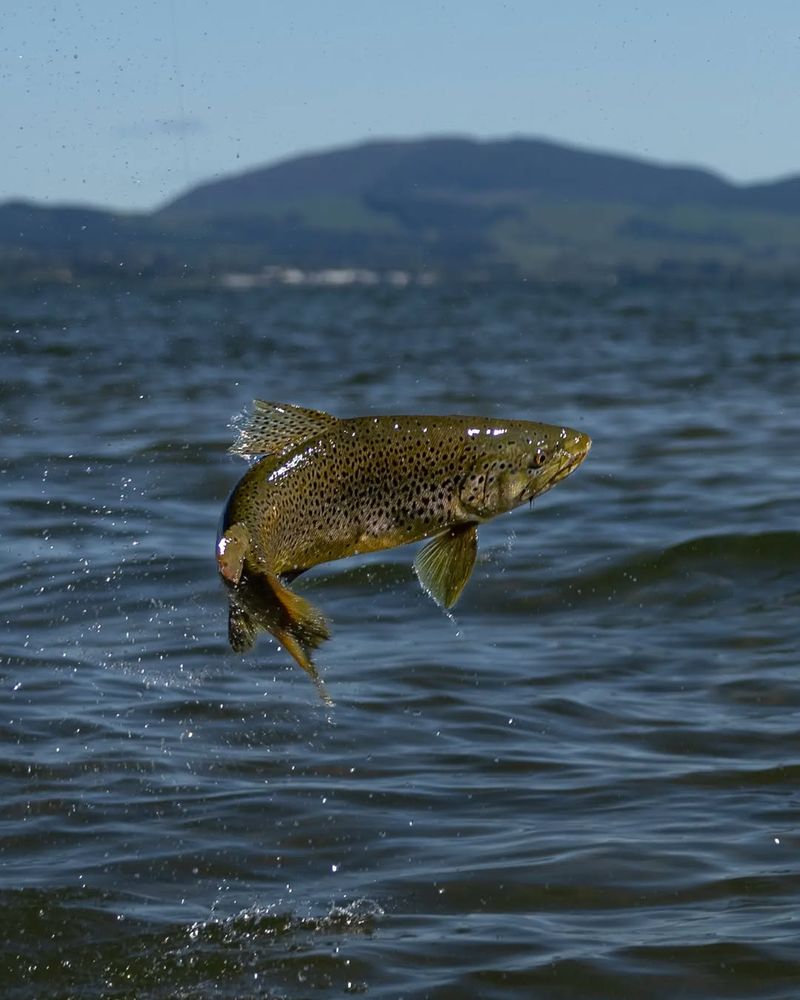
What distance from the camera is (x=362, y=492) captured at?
508 centimetres

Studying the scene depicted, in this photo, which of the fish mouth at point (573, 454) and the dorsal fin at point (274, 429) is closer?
the dorsal fin at point (274, 429)

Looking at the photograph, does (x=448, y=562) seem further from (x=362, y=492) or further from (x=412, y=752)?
(x=412, y=752)

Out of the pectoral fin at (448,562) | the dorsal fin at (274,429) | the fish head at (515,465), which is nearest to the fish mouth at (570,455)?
the fish head at (515,465)

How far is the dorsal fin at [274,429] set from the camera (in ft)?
16.7

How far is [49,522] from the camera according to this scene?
12711mm

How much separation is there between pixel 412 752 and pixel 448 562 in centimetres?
302

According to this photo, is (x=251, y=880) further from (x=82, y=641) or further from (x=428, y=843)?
(x=82, y=641)

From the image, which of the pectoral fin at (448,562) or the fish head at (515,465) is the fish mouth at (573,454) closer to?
the fish head at (515,465)

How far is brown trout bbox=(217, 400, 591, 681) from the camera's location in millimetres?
4676

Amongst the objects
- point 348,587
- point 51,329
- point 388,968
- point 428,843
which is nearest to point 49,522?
point 348,587

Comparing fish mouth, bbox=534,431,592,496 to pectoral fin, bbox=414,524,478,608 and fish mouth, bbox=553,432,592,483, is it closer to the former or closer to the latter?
fish mouth, bbox=553,432,592,483

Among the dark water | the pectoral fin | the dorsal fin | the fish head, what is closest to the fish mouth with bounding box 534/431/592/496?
the fish head

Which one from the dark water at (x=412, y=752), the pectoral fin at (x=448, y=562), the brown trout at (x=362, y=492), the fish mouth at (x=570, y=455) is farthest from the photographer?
the dark water at (x=412, y=752)

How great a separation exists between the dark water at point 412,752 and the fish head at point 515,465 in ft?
5.20
